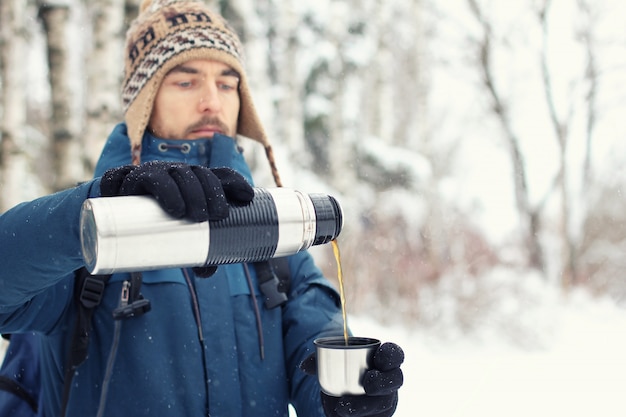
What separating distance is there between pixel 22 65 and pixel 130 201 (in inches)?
244

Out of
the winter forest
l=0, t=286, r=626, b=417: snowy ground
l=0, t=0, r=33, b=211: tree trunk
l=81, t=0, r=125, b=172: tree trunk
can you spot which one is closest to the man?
l=81, t=0, r=125, b=172: tree trunk

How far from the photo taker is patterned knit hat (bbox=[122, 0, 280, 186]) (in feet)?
8.18

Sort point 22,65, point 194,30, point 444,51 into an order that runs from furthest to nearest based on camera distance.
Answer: point 444,51 < point 22,65 < point 194,30

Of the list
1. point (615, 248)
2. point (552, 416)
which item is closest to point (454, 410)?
point (552, 416)

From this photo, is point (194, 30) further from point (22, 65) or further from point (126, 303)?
point (22, 65)

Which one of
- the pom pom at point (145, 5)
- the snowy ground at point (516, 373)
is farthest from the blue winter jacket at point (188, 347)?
the snowy ground at point (516, 373)

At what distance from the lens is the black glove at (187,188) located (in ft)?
4.59

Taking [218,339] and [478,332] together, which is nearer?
[218,339]

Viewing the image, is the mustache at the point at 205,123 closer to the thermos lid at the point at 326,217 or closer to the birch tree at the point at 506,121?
the thermos lid at the point at 326,217

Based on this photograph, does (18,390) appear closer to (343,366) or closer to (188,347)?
(188,347)

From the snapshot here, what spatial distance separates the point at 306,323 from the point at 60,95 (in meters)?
5.31

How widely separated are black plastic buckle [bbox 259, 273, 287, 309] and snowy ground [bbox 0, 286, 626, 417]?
14.4 ft

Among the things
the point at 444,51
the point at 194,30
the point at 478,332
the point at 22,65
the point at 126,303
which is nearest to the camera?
the point at 126,303

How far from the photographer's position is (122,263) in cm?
143
